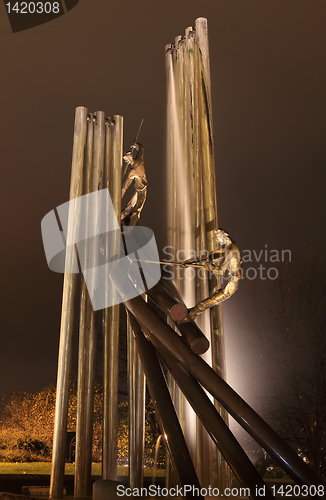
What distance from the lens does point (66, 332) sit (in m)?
5.57

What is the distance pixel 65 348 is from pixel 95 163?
7.43 feet

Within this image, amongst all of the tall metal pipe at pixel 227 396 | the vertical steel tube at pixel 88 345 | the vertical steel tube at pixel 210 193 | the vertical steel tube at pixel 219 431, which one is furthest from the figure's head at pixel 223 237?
the vertical steel tube at pixel 88 345

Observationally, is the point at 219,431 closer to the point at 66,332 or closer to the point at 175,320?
the point at 175,320

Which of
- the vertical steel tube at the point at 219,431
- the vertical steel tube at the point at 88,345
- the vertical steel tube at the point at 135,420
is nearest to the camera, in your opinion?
the vertical steel tube at the point at 219,431

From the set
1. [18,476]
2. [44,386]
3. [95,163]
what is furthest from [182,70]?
[44,386]

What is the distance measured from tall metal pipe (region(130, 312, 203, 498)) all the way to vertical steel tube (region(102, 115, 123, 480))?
2.65ft

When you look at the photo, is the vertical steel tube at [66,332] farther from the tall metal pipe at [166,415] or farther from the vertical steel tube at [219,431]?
the vertical steel tube at [219,431]

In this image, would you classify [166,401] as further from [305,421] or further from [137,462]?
[305,421]

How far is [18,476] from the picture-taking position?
23.1 ft

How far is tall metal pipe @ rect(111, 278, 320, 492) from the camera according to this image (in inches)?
144

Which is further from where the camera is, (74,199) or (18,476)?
(18,476)

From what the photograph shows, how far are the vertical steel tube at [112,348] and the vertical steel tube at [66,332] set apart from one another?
38cm

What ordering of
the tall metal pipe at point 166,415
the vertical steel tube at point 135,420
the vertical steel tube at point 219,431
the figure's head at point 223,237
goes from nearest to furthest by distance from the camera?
the vertical steel tube at point 219,431, the tall metal pipe at point 166,415, the figure's head at point 223,237, the vertical steel tube at point 135,420

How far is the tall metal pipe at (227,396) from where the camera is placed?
366 cm
